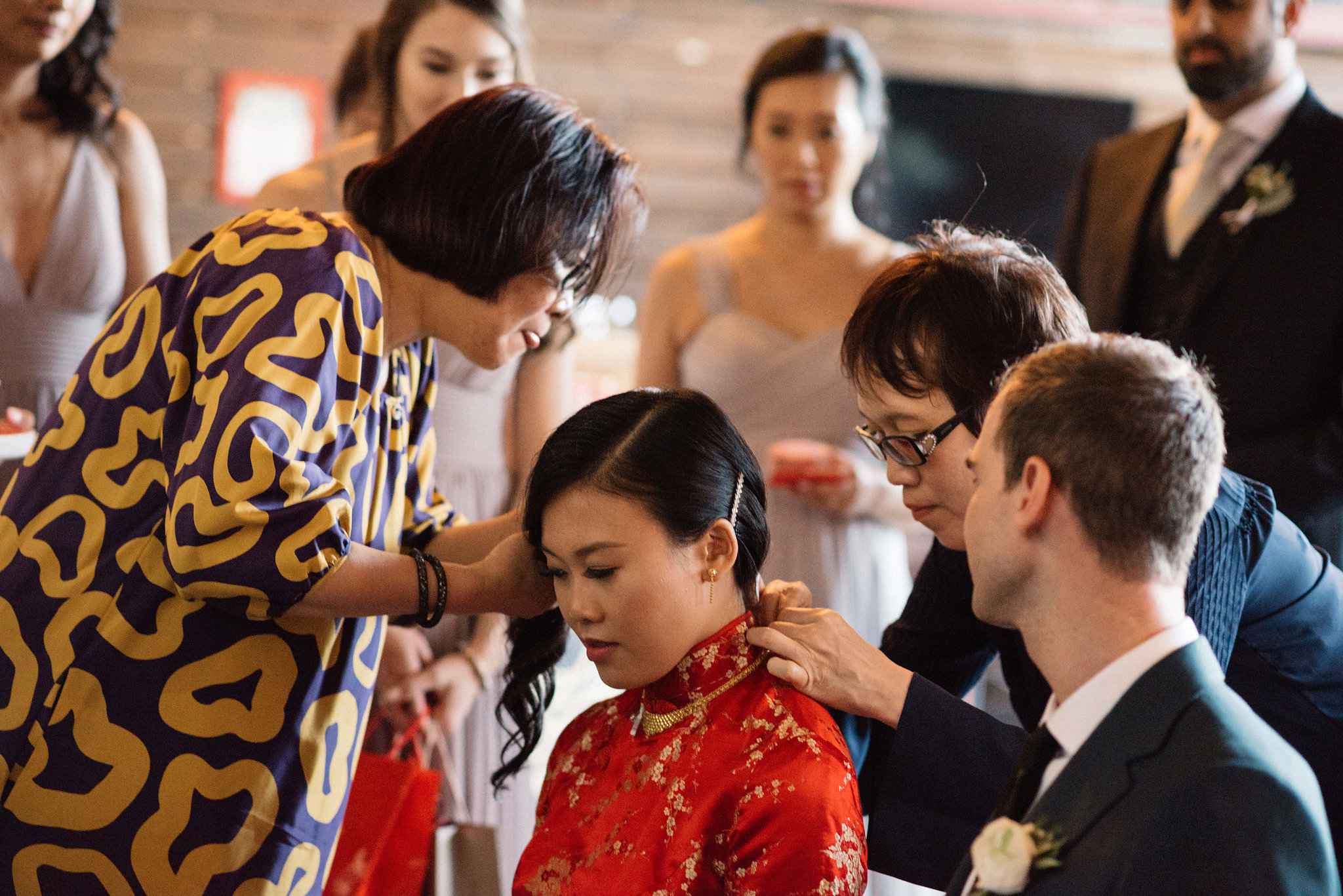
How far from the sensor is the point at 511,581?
1.69 m

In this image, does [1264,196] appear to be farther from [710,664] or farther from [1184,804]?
[1184,804]

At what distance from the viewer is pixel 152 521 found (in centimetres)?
155

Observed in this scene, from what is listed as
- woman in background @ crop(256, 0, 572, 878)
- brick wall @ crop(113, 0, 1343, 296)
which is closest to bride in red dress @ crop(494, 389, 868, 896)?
woman in background @ crop(256, 0, 572, 878)

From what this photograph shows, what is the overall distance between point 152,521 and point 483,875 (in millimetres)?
753

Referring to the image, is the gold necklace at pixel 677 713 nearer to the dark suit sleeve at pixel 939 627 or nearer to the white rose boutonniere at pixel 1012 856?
the dark suit sleeve at pixel 939 627

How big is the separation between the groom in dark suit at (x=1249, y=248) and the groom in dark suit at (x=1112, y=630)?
4.93 feet

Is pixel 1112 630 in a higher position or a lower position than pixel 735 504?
higher

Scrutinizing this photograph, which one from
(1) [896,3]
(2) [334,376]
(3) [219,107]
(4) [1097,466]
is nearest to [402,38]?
(2) [334,376]

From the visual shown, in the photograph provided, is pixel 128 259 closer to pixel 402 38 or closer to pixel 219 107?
pixel 402 38

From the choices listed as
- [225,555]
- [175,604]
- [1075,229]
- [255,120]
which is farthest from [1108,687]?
[255,120]

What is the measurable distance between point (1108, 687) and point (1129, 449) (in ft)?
0.64

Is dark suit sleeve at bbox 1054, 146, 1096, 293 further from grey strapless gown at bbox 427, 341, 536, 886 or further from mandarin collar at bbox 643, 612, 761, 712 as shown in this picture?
mandarin collar at bbox 643, 612, 761, 712

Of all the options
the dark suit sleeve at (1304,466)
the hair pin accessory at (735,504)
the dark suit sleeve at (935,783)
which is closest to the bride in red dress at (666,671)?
the hair pin accessory at (735,504)

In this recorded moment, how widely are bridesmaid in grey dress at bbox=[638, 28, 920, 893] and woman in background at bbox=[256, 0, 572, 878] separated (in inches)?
21.0
